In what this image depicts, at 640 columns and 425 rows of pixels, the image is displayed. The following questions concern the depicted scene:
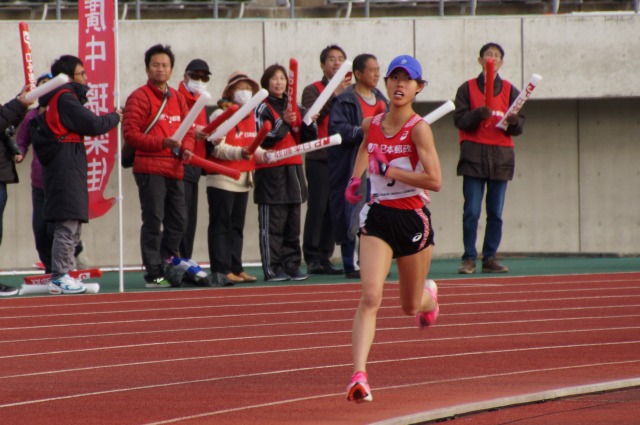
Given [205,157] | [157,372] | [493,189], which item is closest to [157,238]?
[205,157]

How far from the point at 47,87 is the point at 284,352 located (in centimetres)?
388

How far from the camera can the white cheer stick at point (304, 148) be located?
1299 cm

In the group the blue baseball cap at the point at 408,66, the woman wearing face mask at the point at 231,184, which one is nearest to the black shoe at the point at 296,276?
the woman wearing face mask at the point at 231,184

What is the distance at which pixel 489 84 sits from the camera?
46.1 feet

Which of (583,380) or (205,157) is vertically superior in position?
(205,157)

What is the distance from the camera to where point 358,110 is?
531 inches

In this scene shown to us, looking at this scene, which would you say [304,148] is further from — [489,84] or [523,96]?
[523,96]

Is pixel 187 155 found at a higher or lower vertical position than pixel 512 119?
lower

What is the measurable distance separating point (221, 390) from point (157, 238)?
5691 mm

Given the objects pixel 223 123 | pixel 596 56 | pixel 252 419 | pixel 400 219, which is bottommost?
pixel 252 419

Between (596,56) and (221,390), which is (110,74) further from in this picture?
(596,56)

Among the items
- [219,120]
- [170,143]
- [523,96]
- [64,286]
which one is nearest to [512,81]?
[523,96]

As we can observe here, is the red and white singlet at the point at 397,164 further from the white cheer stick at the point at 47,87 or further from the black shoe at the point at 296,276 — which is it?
the black shoe at the point at 296,276

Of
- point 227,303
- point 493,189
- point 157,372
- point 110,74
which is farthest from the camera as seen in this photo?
point 493,189
